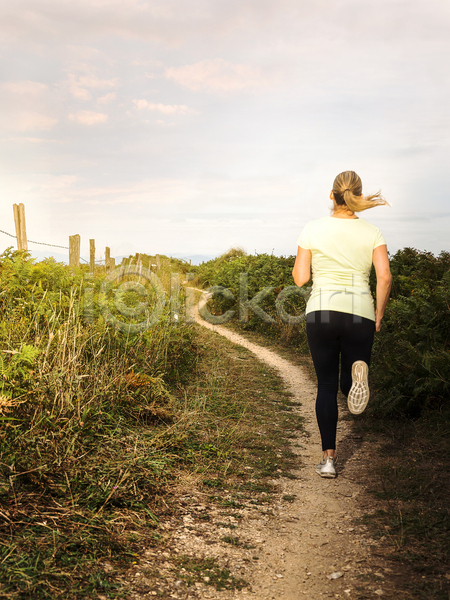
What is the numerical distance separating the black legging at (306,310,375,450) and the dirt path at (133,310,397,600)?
0.51 metres

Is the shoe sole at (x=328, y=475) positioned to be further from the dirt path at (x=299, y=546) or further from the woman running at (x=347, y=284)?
the woman running at (x=347, y=284)

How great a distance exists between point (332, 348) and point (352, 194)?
1.27 metres

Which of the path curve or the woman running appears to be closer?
the path curve

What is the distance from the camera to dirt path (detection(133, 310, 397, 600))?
8.21 ft

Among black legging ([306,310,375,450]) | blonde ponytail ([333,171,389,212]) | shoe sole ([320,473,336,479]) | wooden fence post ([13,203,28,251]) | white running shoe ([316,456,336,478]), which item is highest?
wooden fence post ([13,203,28,251])

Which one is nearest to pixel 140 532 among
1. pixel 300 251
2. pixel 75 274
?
pixel 300 251

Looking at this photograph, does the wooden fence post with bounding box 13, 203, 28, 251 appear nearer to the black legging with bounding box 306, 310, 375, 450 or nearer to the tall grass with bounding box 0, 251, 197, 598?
the tall grass with bounding box 0, 251, 197, 598

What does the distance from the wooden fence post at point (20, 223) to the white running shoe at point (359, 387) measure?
848cm

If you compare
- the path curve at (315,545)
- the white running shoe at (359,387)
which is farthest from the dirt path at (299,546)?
the white running shoe at (359,387)

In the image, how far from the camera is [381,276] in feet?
12.4

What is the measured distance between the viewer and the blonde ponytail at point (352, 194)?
375 centimetres
